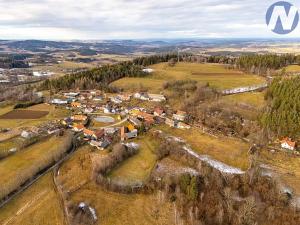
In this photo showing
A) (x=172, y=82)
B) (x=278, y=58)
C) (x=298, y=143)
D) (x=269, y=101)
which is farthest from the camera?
(x=278, y=58)

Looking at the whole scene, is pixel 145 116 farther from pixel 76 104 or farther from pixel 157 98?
pixel 76 104

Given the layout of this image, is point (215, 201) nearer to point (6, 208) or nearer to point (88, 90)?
point (6, 208)

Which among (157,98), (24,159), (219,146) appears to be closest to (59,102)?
(157,98)

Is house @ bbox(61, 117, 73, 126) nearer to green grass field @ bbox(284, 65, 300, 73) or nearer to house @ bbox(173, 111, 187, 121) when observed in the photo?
house @ bbox(173, 111, 187, 121)

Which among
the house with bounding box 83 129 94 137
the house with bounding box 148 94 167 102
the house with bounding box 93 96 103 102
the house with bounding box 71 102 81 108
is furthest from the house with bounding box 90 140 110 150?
the house with bounding box 93 96 103 102

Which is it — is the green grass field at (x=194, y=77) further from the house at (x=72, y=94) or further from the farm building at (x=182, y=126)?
the farm building at (x=182, y=126)

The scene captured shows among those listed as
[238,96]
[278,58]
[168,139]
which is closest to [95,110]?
[168,139]
